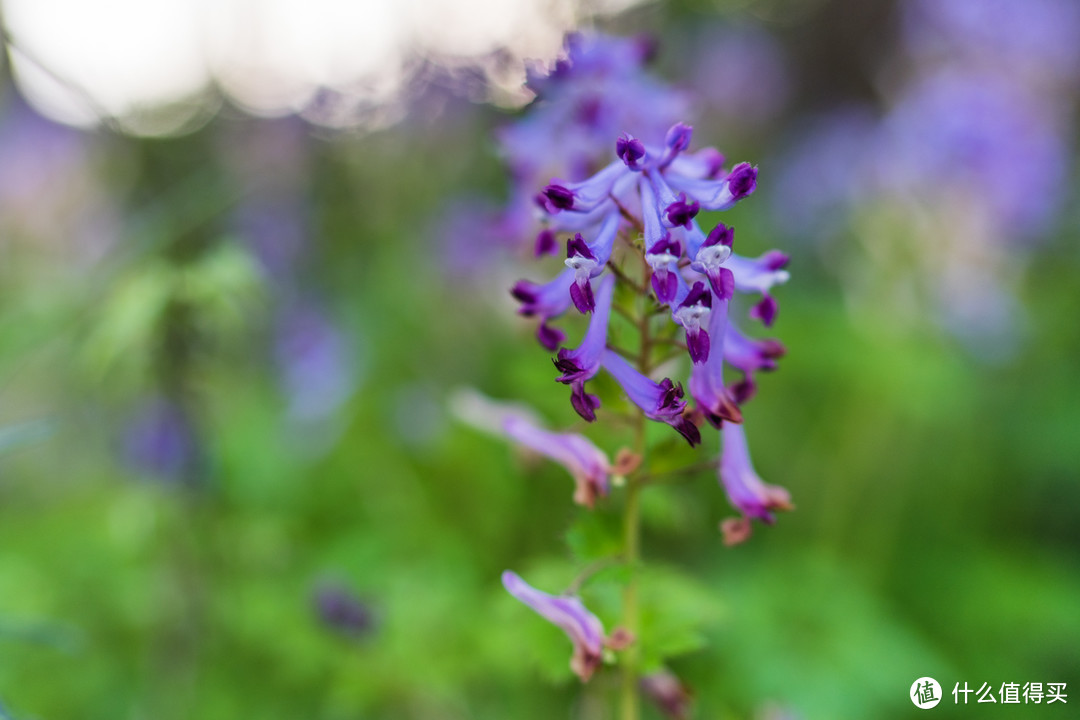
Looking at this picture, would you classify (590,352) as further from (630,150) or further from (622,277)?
(630,150)

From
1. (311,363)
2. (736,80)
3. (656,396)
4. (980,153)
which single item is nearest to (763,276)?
(656,396)

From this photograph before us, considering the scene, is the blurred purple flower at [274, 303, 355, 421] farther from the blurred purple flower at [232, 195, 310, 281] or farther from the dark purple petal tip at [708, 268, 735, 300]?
the dark purple petal tip at [708, 268, 735, 300]

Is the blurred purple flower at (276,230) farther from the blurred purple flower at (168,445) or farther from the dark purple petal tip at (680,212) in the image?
the dark purple petal tip at (680,212)

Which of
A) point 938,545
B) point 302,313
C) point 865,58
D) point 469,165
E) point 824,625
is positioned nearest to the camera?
point 824,625

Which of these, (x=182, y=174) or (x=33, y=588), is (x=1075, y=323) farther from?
(x=33, y=588)

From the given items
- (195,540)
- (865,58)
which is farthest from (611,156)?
(865,58)

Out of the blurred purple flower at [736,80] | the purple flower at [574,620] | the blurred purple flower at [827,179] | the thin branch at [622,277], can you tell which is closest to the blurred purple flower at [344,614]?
the purple flower at [574,620]
